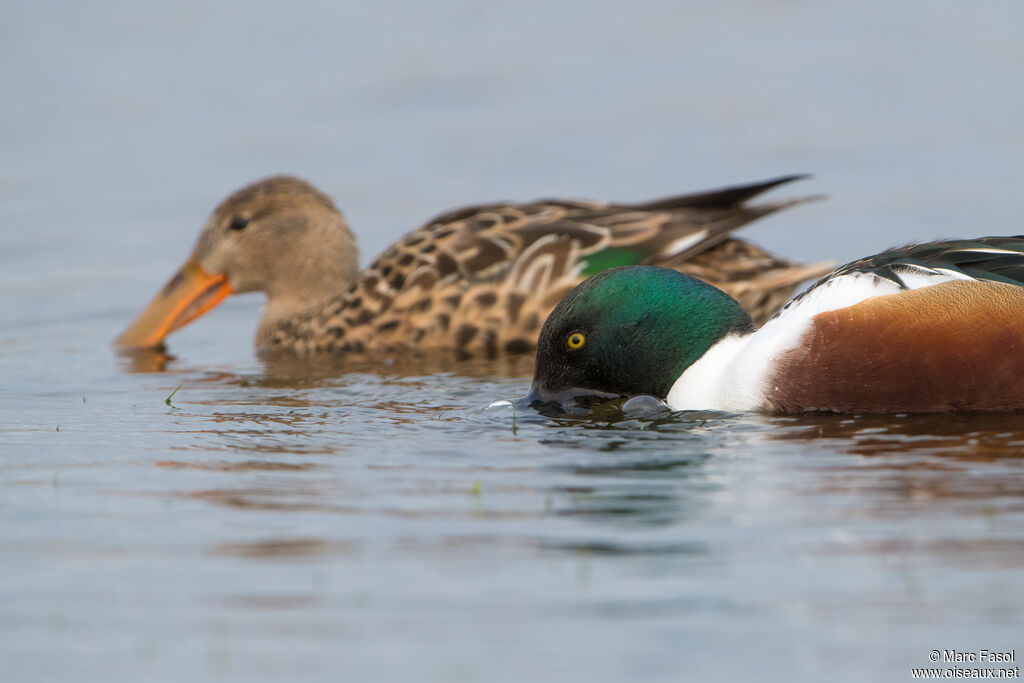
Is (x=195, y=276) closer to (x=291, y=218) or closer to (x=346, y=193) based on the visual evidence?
(x=291, y=218)

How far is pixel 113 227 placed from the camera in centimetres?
1228

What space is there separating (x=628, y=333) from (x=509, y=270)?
2613mm

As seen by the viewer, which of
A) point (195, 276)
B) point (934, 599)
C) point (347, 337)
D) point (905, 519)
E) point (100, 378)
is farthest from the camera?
point (195, 276)

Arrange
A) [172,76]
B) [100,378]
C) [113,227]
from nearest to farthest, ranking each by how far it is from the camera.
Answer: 1. [100,378]
2. [113,227]
3. [172,76]

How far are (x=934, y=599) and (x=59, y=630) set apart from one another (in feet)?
7.13

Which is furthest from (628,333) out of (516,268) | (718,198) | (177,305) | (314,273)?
(177,305)

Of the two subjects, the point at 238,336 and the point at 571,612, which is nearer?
the point at 571,612


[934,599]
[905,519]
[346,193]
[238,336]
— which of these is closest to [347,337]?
[238,336]

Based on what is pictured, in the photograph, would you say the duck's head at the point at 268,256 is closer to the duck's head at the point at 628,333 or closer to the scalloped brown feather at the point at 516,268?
the scalloped brown feather at the point at 516,268

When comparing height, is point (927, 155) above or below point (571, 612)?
Answer: above

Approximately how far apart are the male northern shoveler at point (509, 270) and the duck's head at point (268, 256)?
0.19 m

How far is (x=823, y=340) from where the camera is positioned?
614 cm

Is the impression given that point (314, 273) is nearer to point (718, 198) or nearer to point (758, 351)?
point (718, 198)

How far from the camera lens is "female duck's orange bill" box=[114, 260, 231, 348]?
994 centimetres
